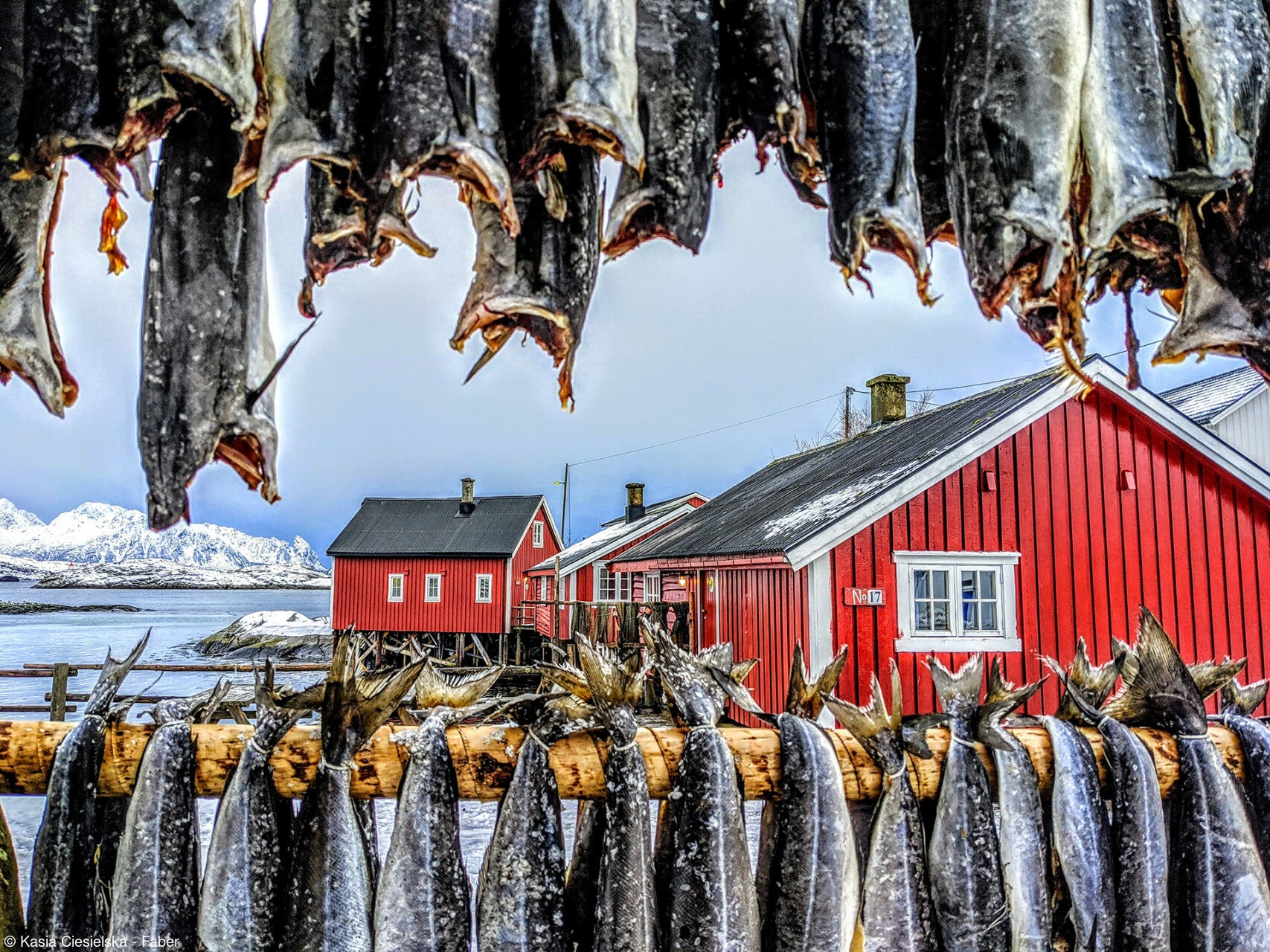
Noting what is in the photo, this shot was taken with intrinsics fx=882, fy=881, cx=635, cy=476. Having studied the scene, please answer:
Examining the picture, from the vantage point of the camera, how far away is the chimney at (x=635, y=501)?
3116 cm

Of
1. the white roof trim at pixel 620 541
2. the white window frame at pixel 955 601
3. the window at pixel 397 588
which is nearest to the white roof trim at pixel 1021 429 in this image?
the white window frame at pixel 955 601

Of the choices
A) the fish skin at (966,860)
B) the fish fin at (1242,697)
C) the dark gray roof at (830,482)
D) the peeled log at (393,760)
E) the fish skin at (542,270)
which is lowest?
the fish skin at (966,860)

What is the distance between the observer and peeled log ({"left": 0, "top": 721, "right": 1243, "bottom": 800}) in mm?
2369

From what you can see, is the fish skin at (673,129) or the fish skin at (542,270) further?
the fish skin at (542,270)

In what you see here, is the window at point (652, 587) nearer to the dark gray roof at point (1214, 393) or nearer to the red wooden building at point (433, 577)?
the dark gray roof at point (1214, 393)

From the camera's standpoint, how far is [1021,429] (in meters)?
12.0

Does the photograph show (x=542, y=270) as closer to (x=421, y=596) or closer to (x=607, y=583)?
(x=607, y=583)

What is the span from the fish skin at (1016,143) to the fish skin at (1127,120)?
0.03m

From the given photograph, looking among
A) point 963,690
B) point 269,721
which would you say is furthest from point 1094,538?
point 269,721

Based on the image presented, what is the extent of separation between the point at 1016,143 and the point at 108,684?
103 inches

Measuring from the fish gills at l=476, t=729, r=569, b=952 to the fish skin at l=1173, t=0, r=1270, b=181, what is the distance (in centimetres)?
205

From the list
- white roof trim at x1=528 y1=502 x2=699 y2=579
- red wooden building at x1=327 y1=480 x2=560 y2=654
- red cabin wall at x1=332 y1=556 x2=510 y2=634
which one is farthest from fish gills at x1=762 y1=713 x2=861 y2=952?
red cabin wall at x1=332 y1=556 x2=510 y2=634

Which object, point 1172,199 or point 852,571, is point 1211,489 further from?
point 1172,199

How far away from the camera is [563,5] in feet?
4.75
